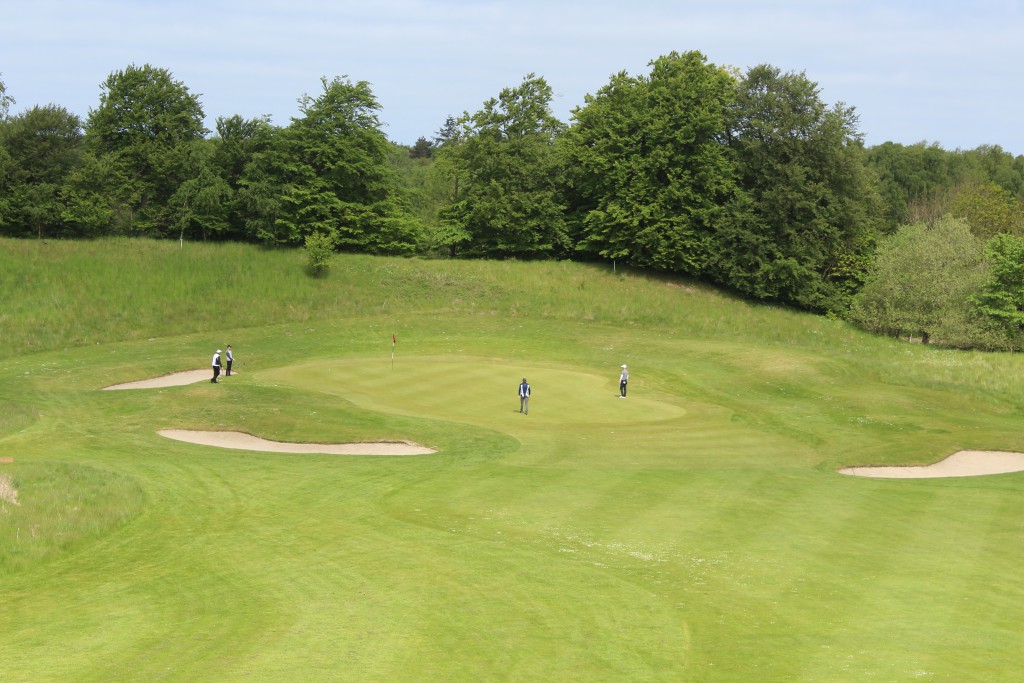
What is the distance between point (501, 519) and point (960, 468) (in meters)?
22.0

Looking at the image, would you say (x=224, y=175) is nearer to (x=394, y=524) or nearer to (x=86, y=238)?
(x=86, y=238)

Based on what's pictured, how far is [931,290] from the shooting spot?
76688 millimetres

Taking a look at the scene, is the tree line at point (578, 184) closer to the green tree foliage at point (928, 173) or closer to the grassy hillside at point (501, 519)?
the grassy hillside at point (501, 519)

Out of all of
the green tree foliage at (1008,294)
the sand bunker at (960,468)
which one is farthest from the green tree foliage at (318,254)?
the green tree foliage at (1008,294)

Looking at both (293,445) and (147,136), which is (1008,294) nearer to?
(293,445)

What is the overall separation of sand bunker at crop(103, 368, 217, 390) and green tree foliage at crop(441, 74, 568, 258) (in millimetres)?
42672

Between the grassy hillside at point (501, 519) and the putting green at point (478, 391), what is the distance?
0.27 meters

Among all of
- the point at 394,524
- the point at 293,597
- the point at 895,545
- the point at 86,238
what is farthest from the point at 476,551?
the point at 86,238

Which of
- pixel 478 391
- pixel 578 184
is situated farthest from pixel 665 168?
pixel 478 391

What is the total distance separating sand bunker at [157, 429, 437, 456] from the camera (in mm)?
35250

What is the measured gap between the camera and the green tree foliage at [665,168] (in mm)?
85312

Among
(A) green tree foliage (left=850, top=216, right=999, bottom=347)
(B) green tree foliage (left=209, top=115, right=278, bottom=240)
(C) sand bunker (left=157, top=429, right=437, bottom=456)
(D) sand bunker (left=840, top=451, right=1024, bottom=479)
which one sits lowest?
(C) sand bunker (left=157, top=429, right=437, bottom=456)

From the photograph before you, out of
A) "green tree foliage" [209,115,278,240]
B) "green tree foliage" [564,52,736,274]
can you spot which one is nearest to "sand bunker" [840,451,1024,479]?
"green tree foliage" [564,52,736,274]

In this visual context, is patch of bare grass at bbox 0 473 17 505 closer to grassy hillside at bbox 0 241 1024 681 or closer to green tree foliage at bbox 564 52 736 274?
grassy hillside at bbox 0 241 1024 681
